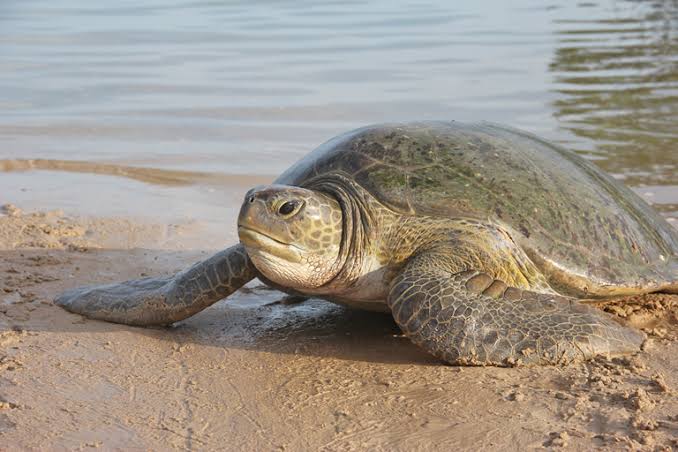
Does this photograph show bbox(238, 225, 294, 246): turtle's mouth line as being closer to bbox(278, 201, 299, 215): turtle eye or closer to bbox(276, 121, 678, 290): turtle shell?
bbox(278, 201, 299, 215): turtle eye

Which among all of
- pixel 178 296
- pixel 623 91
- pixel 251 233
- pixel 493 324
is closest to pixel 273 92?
pixel 623 91

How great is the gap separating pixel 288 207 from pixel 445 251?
2.71 ft

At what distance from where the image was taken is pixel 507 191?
4.67m

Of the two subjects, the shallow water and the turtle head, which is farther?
the shallow water

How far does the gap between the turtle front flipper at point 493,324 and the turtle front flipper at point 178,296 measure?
95cm

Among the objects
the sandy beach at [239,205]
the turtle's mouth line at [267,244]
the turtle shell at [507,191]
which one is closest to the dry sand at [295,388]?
the sandy beach at [239,205]

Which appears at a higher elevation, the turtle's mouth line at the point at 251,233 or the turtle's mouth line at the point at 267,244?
the turtle's mouth line at the point at 251,233

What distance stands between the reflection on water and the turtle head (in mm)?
4567

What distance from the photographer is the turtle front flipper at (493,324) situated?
3990 millimetres

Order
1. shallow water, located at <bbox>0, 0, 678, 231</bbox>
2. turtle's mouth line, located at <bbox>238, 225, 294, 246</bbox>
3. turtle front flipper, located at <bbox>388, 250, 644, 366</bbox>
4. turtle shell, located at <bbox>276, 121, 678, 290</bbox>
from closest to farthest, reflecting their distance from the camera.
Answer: turtle front flipper, located at <bbox>388, 250, 644, 366</bbox> < turtle's mouth line, located at <bbox>238, 225, 294, 246</bbox> < turtle shell, located at <bbox>276, 121, 678, 290</bbox> < shallow water, located at <bbox>0, 0, 678, 231</bbox>

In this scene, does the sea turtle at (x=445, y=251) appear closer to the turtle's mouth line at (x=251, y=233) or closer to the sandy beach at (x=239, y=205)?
the turtle's mouth line at (x=251, y=233)

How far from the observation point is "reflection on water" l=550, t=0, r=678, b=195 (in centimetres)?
895

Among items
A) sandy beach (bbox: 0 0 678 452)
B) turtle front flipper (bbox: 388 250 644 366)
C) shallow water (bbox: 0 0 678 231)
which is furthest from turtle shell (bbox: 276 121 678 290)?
shallow water (bbox: 0 0 678 231)

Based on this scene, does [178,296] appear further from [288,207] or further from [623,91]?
[623,91]
